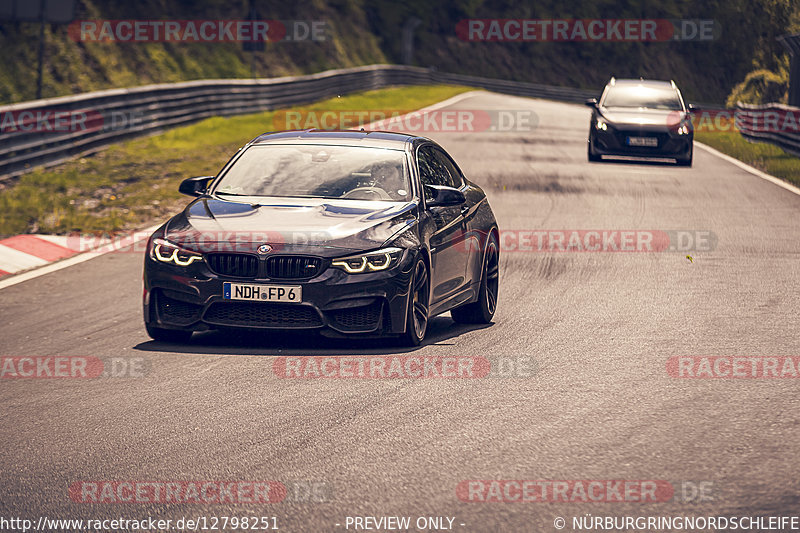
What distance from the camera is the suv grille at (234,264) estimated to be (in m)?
8.41

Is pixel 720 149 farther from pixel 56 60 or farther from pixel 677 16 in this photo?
pixel 677 16

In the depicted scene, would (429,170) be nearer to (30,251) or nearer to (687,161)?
(30,251)

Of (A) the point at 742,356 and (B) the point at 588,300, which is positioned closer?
(A) the point at 742,356

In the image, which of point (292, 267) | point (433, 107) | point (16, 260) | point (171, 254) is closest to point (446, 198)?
point (292, 267)

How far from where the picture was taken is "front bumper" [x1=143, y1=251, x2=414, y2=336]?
8.34 metres

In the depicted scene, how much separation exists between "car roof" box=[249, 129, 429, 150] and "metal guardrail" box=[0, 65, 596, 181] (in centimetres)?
831

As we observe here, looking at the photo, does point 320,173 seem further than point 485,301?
No

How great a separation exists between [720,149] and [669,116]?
5992 mm

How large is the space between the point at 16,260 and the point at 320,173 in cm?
505

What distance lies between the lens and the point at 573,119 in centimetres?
4003

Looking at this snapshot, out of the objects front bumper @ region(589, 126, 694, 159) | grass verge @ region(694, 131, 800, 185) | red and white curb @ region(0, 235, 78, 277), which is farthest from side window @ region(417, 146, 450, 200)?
front bumper @ region(589, 126, 694, 159)

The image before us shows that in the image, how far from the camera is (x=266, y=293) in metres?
8.36

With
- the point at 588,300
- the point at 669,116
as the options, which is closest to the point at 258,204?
the point at 588,300

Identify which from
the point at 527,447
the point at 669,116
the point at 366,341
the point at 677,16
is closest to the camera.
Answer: the point at 527,447
